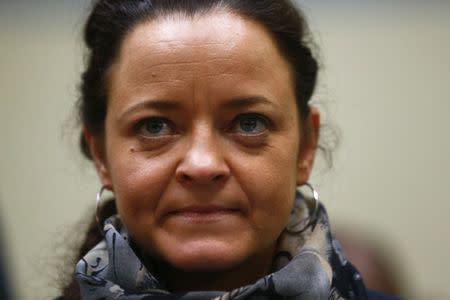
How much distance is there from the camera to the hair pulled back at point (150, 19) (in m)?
1.56

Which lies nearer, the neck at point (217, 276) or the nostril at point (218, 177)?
the nostril at point (218, 177)

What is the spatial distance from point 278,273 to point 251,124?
12.7 inches

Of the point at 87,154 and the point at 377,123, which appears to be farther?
the point at 377,123

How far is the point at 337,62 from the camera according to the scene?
151 inches

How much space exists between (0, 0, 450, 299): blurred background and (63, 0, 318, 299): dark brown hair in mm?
1934

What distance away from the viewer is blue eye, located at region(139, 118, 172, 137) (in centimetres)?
148

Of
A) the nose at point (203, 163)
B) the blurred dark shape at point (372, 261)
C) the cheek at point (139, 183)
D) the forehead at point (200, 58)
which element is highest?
the forehead at point (200, 58)

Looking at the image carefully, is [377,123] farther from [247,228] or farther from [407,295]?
[247,228]

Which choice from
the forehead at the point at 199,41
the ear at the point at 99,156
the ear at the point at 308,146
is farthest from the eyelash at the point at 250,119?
the ear at the point at 99,156

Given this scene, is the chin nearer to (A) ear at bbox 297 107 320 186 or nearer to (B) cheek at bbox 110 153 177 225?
(B) cheek at bbox 110 153 177 225

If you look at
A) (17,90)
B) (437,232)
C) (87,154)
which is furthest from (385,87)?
(87,154)

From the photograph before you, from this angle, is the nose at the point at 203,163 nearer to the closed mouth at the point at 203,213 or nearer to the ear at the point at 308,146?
the closed mouth at the point at 203,213

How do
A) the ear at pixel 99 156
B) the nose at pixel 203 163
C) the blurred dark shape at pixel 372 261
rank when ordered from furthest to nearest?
1. the blurred dark shape at pixel 372 261
2. the ear at pixel 99 156
3. the nose at pixel 203 163

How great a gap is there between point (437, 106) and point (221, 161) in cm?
271
